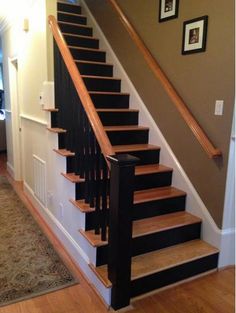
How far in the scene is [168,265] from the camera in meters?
2.17

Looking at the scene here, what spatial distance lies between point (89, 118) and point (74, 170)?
66 centimetres

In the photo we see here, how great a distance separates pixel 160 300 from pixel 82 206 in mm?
906

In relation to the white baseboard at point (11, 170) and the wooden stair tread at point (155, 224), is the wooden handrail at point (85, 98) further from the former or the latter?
the white baseboard at point (11, 170)

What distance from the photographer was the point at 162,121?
120 inches

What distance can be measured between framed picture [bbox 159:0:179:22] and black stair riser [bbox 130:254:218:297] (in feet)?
Answer: 7.57

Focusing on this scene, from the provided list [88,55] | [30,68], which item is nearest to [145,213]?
[30,68]

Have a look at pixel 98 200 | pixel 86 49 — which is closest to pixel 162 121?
pixel 98 200

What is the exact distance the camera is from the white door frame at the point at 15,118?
4.51 meters

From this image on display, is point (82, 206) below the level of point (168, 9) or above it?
below

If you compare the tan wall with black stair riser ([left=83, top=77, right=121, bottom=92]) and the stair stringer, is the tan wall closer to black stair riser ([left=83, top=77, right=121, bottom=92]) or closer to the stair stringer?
the stair stringer

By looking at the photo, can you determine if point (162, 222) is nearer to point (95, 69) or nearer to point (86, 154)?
point (86, 154)

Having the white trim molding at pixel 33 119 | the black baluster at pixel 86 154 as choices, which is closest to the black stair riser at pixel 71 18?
the white trim molding at pixel 33 119

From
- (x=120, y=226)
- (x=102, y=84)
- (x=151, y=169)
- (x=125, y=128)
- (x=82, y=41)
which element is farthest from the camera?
(x=82, y=41)

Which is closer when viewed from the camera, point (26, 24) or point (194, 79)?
point (194, 79)
